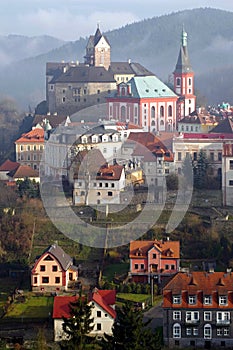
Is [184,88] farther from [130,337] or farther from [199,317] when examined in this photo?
[130,337]

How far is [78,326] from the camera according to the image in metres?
15.5

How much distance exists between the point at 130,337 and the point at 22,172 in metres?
12.9

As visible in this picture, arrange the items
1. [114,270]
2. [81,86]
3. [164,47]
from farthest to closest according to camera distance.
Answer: [164,47] < [81,86] < [114,270]

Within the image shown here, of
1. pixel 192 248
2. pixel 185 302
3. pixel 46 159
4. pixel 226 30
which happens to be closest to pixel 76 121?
pixel 46 159

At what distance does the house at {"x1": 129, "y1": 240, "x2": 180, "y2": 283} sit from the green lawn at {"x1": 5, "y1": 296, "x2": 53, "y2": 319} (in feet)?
6.33

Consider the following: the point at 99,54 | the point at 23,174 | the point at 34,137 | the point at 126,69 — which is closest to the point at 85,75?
the point at 126,69

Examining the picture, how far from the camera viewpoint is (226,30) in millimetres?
78438

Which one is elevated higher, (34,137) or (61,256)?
(34,137)

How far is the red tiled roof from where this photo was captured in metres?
30.1

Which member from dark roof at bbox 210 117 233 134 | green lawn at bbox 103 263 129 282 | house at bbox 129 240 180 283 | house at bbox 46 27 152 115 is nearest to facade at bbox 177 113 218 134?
dark roof at bbox 210 117 233 134

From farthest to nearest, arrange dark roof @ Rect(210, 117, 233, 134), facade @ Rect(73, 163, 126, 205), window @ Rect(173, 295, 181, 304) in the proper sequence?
dark roof @ Rect(210, 117, 233, 134) < facade @ Rect(73, 163, 126, 205) < window @ Rect(173, 295, 181, 304)

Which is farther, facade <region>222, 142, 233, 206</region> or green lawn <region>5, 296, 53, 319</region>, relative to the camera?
facade <region>222, 142, 233, 206</region>

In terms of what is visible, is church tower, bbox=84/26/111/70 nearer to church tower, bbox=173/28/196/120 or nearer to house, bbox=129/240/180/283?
church tower, bbox=173/28/196/120

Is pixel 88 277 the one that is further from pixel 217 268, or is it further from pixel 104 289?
pixel 217 268
